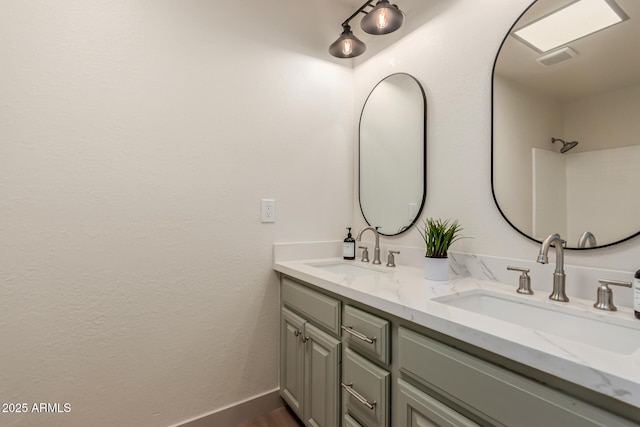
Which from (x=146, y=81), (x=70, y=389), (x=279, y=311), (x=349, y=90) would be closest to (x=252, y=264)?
(x=279, y=311)

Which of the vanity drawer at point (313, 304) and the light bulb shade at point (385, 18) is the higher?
the light bulb shade at point (385, 18)

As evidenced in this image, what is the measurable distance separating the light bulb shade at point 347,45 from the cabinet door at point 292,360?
57.6 inches

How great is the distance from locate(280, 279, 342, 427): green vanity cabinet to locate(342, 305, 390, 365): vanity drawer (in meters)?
0.07

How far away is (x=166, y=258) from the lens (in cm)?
149

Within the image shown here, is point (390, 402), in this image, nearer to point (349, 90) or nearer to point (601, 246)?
point (601, 246)

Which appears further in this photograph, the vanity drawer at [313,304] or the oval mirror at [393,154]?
the oval mirror at [393,154]

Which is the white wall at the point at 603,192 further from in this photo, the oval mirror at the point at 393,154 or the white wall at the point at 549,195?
→ the oval mirror at the point at 393,154

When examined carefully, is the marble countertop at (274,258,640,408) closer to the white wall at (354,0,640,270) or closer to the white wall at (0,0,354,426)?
the white wall at (354,0,640,270)

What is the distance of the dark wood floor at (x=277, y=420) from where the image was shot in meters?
1.62

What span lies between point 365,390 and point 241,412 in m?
0.91

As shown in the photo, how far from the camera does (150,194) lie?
1454 millimetres

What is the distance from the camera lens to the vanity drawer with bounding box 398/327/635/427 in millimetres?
587

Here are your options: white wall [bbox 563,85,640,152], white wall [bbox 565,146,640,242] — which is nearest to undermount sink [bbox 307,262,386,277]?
white wall [bbox 565,146,640,242]

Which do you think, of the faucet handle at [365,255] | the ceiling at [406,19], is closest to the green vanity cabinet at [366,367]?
the faucet handle at [365,255]
